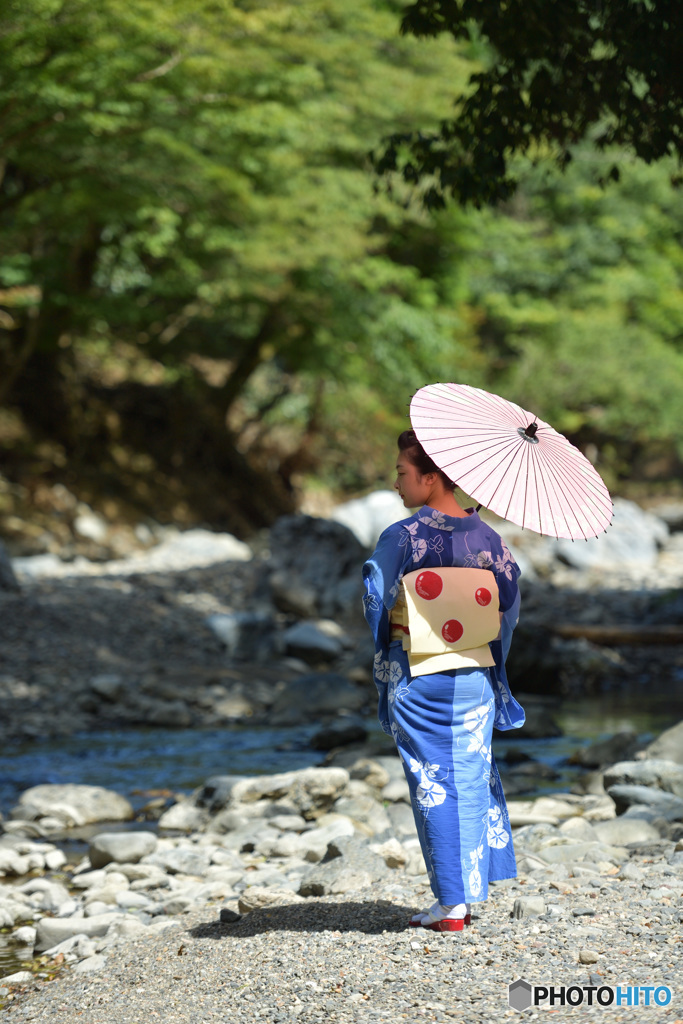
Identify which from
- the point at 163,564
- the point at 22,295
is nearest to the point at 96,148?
the point at 22,295

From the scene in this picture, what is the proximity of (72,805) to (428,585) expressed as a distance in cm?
318

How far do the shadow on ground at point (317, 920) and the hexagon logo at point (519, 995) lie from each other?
0.60 m

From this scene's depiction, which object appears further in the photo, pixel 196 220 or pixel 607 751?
pixel 196 220

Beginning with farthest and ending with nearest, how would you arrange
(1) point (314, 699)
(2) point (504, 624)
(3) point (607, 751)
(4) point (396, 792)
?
(1) point (314, 699)
(3) point (607, 751)
(4) point (396, 792)
(2) point (504, 624)

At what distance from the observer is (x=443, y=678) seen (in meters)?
3.12

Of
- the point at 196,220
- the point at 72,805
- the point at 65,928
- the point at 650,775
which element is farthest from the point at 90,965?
the point at 196,220

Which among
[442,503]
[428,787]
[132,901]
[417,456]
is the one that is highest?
[417,456]

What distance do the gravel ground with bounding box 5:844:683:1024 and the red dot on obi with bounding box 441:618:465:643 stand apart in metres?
0.89

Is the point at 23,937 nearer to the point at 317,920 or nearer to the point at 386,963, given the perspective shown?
the point at 317,920

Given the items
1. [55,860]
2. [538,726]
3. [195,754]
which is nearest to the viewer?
[55,860]

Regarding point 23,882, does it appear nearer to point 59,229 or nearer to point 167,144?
point 167,144

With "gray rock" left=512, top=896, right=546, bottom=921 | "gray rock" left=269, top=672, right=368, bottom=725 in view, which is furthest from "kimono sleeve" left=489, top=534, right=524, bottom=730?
"gray rock" left=269, top=672, right=368, bottom=725

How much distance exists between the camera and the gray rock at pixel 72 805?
5355 mm

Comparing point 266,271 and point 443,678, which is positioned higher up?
point 443,678
